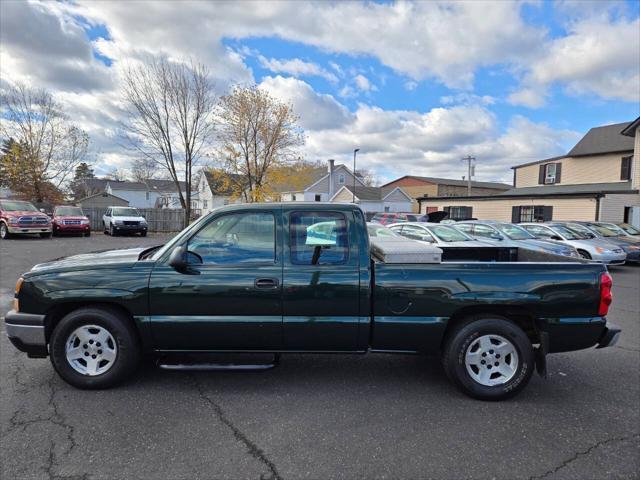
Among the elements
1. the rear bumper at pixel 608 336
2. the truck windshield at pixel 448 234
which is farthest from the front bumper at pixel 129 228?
the rear bumper at pixel 608 336

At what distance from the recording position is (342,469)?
2.62 meters

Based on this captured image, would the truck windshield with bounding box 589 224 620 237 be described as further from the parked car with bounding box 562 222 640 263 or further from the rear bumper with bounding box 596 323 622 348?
the rear bumper with bounding box 596 323 622 348

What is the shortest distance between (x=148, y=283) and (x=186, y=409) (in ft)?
3.78

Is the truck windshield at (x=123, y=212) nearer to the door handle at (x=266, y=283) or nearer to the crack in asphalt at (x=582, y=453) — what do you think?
the door handle at (x=266, y=283)

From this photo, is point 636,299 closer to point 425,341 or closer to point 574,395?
point 574,395

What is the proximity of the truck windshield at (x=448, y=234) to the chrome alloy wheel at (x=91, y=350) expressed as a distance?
879cm

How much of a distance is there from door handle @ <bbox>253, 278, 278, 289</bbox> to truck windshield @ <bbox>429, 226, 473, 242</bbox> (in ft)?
26.3

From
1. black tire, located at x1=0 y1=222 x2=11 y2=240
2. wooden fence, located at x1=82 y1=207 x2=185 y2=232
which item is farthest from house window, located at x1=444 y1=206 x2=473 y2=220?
black tire, located at x1=0 y1=222 x2=11 y2=240

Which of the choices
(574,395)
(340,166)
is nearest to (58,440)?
(574,395)

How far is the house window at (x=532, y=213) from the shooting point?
25.5 metres

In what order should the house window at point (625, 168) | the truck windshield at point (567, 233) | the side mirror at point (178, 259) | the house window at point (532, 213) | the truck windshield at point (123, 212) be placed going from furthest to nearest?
1. the house window at point (625, 168)
2. the house window at point (532, 213)
3. the truck windshield at point (123, 212)
4. the truck windshield at point (567, 233)
5. the side mirror at point (178, 259)

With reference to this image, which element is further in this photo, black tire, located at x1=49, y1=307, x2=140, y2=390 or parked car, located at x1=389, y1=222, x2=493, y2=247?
parked car, located at x1=389, y1=222, x2=493, y2=247

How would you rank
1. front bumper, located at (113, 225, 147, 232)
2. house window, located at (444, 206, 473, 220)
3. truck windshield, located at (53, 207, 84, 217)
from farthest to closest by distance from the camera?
house window, located at (444, 206, 473, 220) → front bumper, located at (113, 225, 147, 232) → truck windshield, located at (53, 207, 84, 217)

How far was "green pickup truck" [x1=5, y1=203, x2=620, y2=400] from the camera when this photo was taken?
139 inches
